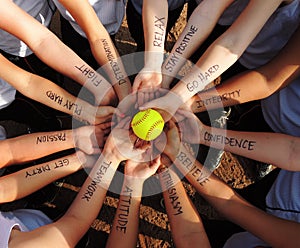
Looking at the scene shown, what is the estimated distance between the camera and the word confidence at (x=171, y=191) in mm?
975

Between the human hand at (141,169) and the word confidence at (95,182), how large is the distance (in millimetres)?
55

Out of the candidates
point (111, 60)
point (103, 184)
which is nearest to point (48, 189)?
point (103, 184)

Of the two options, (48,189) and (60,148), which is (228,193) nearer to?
(60,148)

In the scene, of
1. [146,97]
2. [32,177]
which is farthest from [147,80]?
[32,177]

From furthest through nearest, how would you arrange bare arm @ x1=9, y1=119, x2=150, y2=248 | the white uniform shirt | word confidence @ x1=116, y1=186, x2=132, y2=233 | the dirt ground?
the dirt ground < the white uniform shirt < word confidence @ x1=116, y1=186, x2=132, y2=233 < bare arm @ x1=9, y1=119, x2=150, y2=248

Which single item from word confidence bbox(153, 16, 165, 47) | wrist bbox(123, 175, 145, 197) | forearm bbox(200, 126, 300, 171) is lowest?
wrist bbox(123, 175, 145, 197)

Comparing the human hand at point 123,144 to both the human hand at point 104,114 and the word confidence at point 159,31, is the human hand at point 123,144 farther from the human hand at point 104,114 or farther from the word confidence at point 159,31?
the word confidence at point 159,31

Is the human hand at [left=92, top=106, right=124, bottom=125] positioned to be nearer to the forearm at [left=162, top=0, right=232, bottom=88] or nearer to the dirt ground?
the forearm at [left=162, top=0, right=232, bottom=88]

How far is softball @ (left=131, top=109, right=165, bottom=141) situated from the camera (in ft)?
2.86

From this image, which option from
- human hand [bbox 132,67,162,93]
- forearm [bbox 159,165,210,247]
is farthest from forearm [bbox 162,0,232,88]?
forearm [bbox 159,165,210,247]

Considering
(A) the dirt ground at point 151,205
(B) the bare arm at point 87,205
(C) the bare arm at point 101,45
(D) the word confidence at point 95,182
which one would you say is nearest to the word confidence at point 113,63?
(C) the bare arm at point 101,45

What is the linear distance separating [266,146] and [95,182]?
412mm

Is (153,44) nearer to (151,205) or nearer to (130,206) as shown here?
(130,206)

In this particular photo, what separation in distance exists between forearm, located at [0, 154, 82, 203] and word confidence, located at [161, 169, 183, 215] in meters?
0.22
